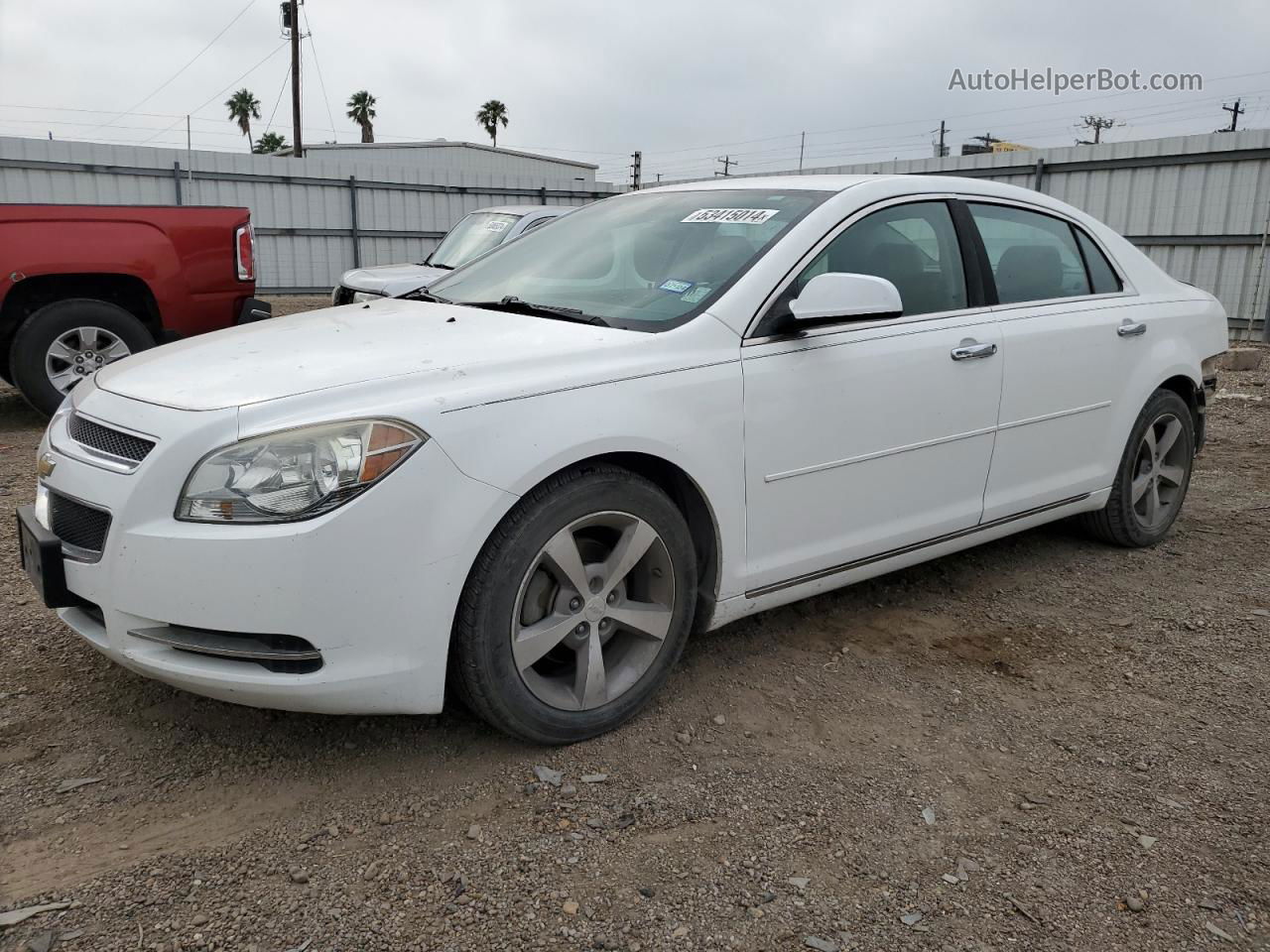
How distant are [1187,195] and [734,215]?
1179 centimetres

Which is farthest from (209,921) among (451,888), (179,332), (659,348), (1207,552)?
(179,332)

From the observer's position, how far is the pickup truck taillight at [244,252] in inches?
280

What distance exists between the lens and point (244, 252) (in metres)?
7.16

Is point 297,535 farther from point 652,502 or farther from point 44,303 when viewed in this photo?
point 44,303

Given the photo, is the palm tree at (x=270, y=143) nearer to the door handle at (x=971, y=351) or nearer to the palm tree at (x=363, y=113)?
the palm tree at (x=363, y=113)

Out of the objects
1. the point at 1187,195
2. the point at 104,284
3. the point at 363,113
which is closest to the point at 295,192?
the point at 104,284

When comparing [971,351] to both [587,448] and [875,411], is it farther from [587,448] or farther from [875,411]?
[587,448]

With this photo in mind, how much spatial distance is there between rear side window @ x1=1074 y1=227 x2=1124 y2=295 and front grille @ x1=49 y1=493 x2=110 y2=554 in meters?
3.80

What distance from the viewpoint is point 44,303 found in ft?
22.1

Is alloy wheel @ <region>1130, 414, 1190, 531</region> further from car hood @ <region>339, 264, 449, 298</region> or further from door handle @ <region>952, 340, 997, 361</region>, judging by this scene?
car hood @ <region>339, 264, 449, 298</region>

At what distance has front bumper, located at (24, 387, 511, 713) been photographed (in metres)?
2.31

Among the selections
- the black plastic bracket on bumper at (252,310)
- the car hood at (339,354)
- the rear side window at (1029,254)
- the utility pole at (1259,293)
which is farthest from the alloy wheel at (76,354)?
the utility pole at (1259,293)

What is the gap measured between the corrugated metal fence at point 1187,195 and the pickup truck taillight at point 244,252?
6879 millimetres

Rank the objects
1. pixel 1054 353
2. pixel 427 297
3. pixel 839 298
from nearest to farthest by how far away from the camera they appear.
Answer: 1. pixel 839 298
2. pixel 427 297
3. pixel 1054 353
